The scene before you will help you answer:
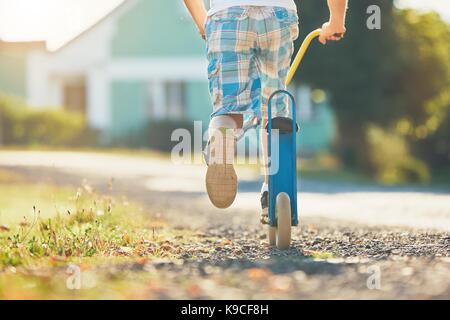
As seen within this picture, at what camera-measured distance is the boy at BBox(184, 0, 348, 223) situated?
452 centimetres

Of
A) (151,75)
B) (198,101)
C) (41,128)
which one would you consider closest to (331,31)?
(41,128)

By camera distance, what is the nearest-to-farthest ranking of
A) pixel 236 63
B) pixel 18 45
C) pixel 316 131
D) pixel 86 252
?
pixel 86 252 < pixel 236 63 < pixel 18 45 < pixel 316 131

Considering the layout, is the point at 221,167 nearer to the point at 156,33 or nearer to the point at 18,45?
the point at 18,45

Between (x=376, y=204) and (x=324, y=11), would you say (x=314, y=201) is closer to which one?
(x=376, y=204)

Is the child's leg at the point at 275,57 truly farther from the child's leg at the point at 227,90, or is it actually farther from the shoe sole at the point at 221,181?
the shoe sole at the point at 221,181

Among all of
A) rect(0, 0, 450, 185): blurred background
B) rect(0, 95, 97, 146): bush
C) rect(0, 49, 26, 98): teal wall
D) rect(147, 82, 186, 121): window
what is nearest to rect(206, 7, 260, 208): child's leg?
rect(0, 0, 450, 185): blurred background

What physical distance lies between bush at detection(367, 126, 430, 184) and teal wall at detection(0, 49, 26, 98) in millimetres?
19246

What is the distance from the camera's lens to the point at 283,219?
14.6 feet

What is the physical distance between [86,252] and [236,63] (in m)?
1.16

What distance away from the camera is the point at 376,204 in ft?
31.7

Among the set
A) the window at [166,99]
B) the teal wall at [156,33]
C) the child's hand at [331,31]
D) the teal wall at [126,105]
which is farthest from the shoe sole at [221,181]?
the window at [166,99]
